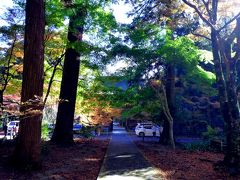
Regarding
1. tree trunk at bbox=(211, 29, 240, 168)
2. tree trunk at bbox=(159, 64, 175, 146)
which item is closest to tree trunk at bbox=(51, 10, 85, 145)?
tree trunk at bbox=(159, 64, 175, 146)

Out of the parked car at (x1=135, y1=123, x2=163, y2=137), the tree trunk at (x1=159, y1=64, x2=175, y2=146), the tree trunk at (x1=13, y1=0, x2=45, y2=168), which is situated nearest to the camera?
the tree trunk at (x1=13, y1=0, x2=45, y2=168)

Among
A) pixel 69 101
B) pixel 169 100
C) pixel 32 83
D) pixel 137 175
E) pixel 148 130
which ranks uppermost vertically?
pixel 169 100

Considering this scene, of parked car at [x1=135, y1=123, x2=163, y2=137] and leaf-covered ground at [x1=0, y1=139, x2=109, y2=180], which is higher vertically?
parked car at [x1=135, y1=123, x2=163, y2=137]

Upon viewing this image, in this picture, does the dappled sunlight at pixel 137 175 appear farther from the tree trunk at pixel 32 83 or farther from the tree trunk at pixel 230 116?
the tree trunk at pixel 230 116

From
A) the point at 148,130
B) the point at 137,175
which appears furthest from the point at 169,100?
the point at 137,175

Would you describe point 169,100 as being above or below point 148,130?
above

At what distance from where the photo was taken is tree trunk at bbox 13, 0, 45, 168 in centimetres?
989

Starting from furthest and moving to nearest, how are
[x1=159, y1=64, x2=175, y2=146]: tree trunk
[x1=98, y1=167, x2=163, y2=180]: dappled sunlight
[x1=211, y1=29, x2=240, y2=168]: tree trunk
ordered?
1. [x1=159, y1=64, x2=175, y2=146]: tree trunk
2. [x1=211, y1=29, x2=240, y2=168]: tree trunk
3. [x1=98, y1=167, x2=163, y2=180]: dappled sunlight

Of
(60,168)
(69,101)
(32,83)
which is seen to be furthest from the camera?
(69,101)

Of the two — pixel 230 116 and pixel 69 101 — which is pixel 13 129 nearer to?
pixel 69 101

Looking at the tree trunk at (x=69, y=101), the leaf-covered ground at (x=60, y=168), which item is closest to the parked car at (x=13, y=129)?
the tree trunk at (x=69, y=101)

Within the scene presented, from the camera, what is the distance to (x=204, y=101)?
37.4m

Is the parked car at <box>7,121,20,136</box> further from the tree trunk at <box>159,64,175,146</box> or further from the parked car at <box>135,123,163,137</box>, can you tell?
the parked car at <box>135,123,163,137</box>

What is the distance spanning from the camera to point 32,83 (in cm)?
996
